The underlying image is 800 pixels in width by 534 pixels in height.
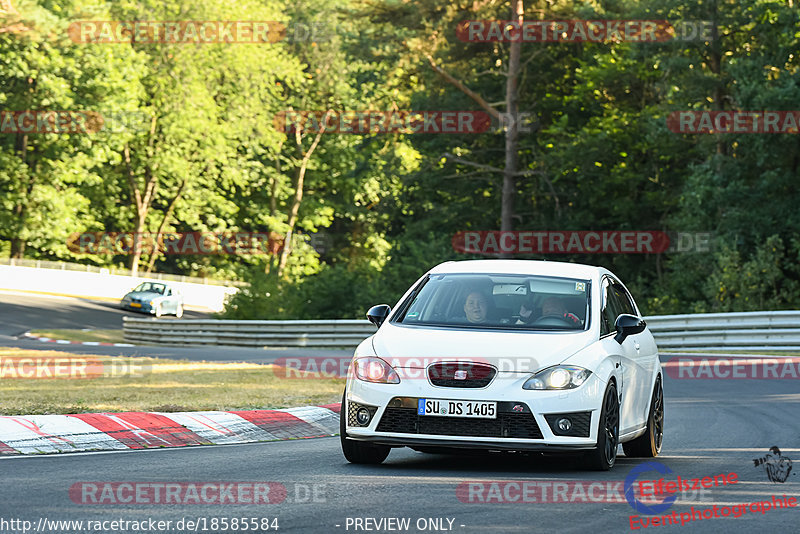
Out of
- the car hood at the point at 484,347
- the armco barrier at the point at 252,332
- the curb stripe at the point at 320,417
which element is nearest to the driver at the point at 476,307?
the car hood at the point at 484,347

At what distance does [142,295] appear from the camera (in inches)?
Result: 2147

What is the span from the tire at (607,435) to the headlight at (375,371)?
1.48 m

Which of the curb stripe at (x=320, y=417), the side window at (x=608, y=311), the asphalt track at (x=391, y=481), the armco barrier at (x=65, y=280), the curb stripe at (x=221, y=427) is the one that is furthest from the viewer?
the armco barrier at (x=65, y=280)

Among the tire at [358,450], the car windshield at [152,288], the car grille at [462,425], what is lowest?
the car windshield at [152,288]

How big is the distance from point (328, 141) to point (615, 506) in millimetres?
74478

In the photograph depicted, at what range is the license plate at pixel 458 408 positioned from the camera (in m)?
8.57

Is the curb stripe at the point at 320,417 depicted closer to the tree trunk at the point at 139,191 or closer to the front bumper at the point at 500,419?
the front bumper at the point at 500,419

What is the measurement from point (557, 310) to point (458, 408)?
4.82 feet

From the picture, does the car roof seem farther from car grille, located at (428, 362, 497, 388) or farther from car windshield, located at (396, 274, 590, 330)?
car grille, located at (428, 362, 497, 388)

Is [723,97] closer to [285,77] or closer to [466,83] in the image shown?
[466,83]

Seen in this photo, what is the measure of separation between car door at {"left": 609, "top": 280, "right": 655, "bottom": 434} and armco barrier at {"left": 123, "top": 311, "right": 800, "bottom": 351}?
14.1 m

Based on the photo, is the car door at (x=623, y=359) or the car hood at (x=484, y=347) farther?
the car door at (x=623, y=359)

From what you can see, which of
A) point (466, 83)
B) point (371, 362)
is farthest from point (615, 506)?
point (466, 83)

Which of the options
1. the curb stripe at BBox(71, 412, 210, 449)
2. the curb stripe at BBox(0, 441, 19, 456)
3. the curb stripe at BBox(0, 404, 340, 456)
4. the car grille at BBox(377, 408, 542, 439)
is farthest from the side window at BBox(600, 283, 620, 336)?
the curb stripe at BBox(0, 441, 19, 456)
